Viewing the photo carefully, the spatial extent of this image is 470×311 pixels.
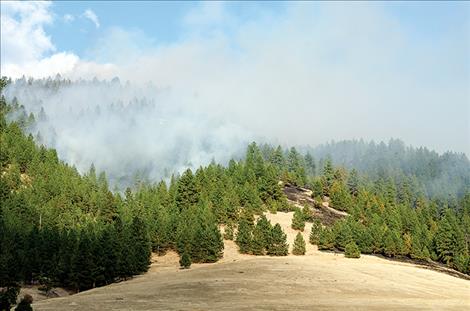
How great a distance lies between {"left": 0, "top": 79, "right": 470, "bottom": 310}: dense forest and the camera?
66.3 metres

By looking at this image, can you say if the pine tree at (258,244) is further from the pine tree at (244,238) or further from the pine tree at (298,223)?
the pine tree at (298,223)

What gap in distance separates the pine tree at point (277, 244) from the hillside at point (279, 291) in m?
17.9

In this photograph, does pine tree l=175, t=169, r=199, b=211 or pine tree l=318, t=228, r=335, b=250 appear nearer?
pine tree l=318, t=228, r=335, b=250

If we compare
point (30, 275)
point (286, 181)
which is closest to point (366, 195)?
point (286, 181)

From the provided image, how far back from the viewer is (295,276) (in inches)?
2279

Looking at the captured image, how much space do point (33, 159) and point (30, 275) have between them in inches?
2994

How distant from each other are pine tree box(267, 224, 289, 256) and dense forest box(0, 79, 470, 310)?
19 cm

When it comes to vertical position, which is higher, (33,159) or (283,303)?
(33,159)

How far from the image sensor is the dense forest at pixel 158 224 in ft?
218

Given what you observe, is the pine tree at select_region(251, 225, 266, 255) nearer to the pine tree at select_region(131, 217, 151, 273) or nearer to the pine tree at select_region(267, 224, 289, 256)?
the pine tree at select_region(267, 224, 289, 256)

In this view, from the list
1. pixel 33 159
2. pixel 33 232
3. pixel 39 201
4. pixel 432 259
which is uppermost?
pixel 33 159

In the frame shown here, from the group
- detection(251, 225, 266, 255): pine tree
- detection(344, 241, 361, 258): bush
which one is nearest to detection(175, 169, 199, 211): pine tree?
detection(251, 225, 266, 255): pine tree

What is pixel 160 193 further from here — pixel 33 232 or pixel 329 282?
pixel 329 282

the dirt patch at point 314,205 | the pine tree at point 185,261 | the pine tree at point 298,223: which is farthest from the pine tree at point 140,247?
the dirt patch at point 314,205
